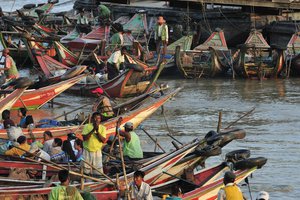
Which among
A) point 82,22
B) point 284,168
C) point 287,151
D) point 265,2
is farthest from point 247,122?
point 82,22

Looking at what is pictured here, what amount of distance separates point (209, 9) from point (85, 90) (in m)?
9.99

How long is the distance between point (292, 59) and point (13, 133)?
45.9 feet

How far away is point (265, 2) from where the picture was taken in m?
32.0

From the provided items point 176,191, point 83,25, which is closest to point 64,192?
point 176,191

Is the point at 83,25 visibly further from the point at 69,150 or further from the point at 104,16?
the point at 69,150

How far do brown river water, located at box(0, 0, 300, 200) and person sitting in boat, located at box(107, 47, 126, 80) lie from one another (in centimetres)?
95

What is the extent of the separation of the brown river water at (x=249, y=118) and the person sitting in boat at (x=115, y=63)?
3.10ft

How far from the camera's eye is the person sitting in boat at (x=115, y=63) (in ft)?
81.0

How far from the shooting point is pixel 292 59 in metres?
28.0

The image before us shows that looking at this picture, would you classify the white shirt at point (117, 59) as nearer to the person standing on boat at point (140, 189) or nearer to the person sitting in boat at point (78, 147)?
the person sitting in boat at point (78, 147)

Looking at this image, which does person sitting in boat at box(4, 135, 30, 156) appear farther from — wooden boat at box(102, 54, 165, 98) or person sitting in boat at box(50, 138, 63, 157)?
wooden boat at box(102, 54, 165, 98)

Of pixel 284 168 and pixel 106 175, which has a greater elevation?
pixel 106 175

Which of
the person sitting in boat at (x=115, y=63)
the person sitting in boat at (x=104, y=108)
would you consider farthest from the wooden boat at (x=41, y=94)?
the person sitting in boat at (x=104, y=108)

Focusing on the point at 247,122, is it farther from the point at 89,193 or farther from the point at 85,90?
the point at 89,193
